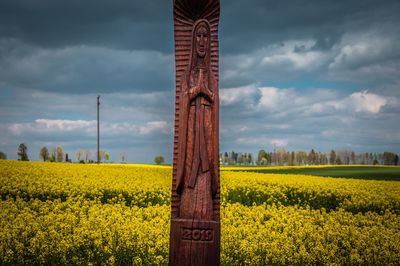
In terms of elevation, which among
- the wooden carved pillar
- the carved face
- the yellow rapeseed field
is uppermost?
the carved face

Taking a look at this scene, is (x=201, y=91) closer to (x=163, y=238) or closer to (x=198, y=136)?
(x=198, y=136)

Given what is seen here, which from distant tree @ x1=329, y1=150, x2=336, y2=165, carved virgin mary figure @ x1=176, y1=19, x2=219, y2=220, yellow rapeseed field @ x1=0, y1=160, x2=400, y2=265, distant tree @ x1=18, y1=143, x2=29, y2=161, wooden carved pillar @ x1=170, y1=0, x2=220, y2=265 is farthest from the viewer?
distant tree @ x1=329, y1=150, x2=336, y2=165

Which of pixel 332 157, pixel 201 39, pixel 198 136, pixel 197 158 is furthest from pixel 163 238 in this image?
pixel 332 157

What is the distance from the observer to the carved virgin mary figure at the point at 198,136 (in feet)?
12.8

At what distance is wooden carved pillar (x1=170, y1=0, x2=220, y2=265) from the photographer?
12.4ft

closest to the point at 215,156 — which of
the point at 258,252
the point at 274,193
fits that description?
the point at 258,252

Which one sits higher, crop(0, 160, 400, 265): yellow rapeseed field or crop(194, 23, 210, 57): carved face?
crop(194, 23, 210, 57): carved face

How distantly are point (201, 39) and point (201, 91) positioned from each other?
2.13ft

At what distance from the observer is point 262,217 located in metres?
7.70

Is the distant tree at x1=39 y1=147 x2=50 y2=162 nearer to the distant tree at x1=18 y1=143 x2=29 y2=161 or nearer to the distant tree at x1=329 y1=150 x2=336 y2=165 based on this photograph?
the distant tree at x1=18 y1=143 x2=29 y2=161

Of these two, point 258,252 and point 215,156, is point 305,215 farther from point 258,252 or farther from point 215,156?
point 215,156

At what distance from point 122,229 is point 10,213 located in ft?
10.4

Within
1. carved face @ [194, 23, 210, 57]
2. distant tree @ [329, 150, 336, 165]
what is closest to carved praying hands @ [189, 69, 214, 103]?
carved face @ [194, 23, 210, 57]

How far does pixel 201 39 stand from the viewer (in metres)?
3.97
